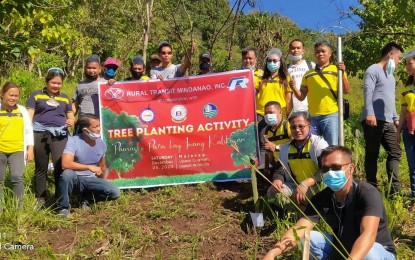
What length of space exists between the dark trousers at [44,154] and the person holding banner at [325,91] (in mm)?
2635

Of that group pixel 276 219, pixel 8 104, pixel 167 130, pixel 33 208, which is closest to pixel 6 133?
pixel 8 104

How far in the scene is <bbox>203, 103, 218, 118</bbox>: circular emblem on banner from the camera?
5738 mm

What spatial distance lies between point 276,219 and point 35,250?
7.13 feet

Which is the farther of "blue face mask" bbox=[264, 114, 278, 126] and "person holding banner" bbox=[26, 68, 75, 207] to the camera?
"person holding banner" bbox=[26, 68, 75, 207]

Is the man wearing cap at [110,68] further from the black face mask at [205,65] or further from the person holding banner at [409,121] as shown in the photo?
the person holding banner at [409,121]

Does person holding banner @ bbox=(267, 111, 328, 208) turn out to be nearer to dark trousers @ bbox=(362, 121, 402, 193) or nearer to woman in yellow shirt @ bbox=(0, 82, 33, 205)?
dark trousers @ bbox=(362, 121, 402, 193)

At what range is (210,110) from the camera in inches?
226

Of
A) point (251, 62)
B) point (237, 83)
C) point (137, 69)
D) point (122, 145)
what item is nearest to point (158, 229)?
point (122, 145)

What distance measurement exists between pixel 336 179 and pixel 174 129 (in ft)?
9.44

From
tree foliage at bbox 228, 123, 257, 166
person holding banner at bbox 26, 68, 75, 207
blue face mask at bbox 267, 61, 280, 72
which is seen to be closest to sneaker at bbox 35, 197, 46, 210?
person holding banner at bbox 26, 68, 75, 207

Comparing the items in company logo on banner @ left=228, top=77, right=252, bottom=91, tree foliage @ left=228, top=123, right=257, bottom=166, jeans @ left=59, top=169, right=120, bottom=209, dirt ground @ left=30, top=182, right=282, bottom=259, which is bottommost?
dirt ground @ left=30, top=182, right=282, bottom=259

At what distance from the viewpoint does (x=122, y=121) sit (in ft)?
19.0

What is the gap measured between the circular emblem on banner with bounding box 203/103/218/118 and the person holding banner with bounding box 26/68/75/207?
1.57 m

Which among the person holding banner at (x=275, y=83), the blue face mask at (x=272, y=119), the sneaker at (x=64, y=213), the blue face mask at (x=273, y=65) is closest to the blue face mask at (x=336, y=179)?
the blue face mask at (x=272, y=119)
